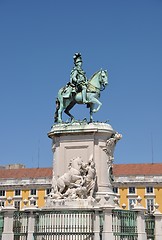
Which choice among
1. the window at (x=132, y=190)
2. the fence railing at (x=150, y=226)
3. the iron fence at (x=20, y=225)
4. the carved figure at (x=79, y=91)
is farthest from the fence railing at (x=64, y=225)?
the window at (x=132, y=190)

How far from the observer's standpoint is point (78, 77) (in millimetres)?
22859

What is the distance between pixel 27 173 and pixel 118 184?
48.1 ft

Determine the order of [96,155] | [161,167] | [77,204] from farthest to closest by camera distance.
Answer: [161,167] < [96,155] < [77,204]

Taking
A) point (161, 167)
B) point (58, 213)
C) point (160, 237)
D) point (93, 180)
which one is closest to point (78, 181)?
point (93, 180)

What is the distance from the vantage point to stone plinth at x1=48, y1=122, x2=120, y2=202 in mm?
21014

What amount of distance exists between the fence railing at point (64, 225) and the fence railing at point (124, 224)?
904 mm

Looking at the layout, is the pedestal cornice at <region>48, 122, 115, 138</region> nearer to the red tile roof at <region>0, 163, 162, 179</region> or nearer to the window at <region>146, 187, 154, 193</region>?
the window at <region>146, 187, 154, 193</region>

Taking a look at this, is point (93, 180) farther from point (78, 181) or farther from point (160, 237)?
point (160, 237)

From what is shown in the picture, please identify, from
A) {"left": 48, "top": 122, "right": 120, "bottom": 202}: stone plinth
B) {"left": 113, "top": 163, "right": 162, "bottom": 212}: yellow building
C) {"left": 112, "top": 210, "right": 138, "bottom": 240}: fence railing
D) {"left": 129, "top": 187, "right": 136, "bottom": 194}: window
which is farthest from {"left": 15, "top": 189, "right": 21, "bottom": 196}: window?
{"left": 112, "top": 210, "right": 138, "bottom": 240}: fence railing

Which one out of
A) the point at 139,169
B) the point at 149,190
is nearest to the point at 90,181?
the point at 149,190

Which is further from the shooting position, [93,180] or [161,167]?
[161,167]

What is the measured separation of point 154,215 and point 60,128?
20.4ft

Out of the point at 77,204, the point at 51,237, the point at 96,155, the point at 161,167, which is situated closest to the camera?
the point at 51,237

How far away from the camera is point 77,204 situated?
19.5 m
